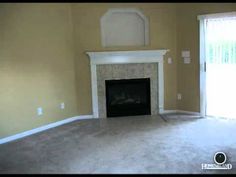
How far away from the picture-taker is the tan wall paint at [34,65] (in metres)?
4.57

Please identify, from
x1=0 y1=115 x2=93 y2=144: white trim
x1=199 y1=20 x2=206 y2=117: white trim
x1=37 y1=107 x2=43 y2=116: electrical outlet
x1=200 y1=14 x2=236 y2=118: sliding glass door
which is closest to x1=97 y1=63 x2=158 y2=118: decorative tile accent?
x1=0 y1=115 x2=93 y2=144: white trim

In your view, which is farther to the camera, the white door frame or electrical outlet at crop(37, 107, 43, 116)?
the white door frame

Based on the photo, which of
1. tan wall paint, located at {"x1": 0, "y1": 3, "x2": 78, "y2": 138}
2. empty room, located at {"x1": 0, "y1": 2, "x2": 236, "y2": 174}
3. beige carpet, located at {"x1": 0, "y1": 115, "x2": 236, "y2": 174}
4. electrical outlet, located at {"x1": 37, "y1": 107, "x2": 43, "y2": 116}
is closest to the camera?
beige carpet, located at {"x1": 0, "y1": 115, "x2": 236, "y2": 174}

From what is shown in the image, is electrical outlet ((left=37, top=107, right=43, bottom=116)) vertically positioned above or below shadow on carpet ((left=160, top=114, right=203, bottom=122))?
above

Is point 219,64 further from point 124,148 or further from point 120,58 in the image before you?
point 124,148

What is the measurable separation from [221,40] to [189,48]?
2.21 ft

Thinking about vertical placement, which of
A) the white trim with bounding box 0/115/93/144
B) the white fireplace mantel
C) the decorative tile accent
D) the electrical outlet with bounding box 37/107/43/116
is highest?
the white fireplace mantel

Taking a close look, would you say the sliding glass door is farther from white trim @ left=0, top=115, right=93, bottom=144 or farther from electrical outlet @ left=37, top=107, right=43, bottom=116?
electrical outlet @ left=37, top=107, right=43, bottom=116

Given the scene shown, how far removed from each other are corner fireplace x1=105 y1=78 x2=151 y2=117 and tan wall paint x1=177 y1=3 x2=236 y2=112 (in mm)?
766

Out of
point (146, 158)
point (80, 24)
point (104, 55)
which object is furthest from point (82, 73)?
point (146, 158)

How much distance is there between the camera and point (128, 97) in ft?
20.4

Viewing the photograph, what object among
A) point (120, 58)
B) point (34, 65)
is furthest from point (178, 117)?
point (34, 65)

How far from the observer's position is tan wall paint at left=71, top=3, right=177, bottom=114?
5758 mm

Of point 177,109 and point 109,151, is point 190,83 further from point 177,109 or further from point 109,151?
point 109,151
